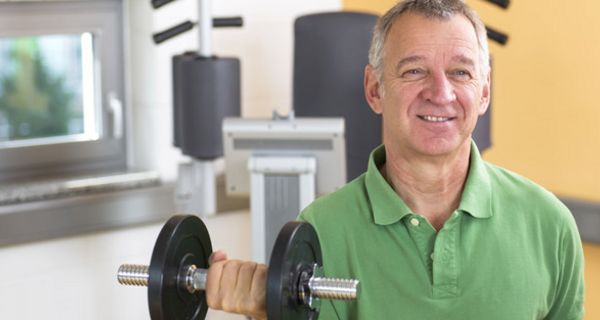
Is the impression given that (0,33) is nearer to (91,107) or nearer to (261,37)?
(91,107)

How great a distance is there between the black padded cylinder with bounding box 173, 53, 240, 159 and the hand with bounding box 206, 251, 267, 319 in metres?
1.36

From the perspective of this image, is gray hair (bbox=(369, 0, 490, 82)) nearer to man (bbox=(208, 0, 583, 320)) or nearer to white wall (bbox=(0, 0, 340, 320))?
man (bbox=(208, 0, 583, 320))

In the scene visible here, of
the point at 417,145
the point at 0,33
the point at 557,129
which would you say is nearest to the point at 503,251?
the point at 417,145

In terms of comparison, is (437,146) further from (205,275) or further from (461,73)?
(205,275)

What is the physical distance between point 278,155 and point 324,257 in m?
1.01

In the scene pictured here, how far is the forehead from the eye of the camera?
148cm

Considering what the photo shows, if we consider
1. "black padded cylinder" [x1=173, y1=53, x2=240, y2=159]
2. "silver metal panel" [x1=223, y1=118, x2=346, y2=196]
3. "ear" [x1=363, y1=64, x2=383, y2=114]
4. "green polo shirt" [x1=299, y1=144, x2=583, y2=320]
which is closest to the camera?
"green polo shirt" [x1=299, y1=144, x2=583, y2=320]

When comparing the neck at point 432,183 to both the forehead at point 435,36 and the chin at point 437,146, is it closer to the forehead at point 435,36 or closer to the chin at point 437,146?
the chin at point 437,146

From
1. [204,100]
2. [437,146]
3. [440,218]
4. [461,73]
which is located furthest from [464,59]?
[204,100]

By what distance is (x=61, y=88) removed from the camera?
299 centimetres

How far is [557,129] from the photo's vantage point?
288 cm

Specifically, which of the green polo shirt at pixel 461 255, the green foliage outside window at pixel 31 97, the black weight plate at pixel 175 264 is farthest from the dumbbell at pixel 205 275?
the green foliage outside window at pixel 31 97

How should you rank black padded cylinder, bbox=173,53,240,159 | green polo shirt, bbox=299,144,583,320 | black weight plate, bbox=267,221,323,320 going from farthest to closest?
black padded cylinder, bbox=173,53,240,159 < green polo shirt, bbox=299,144,583,320 < black weight plate, bbox=267,221,323,320

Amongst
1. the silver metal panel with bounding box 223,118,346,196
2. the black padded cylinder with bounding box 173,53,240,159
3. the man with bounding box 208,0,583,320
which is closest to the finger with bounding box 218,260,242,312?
the man with bounding box 208,0,583,320
